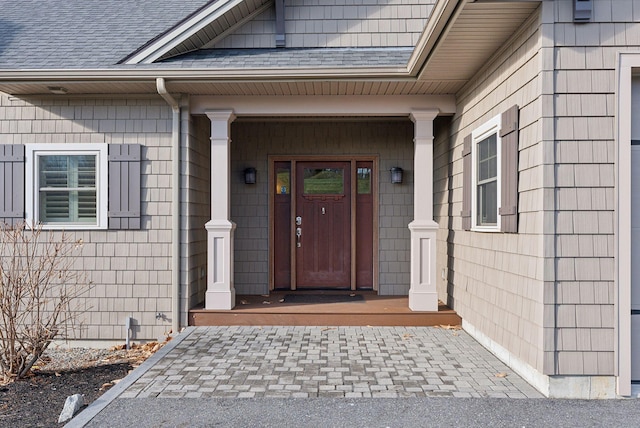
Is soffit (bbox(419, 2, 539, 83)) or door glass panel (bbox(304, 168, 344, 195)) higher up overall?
soffit (bbox(419, 2, 539, 83))

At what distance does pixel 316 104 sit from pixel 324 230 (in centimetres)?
210

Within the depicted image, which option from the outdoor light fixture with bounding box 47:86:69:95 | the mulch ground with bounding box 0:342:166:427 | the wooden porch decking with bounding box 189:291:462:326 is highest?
the outdoor light fixture with bounding box 47:86:69:95

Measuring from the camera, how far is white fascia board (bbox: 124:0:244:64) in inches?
211

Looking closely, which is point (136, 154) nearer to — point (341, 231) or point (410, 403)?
point (341, 231)

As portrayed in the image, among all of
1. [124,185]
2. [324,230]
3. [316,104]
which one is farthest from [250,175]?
[124,185]

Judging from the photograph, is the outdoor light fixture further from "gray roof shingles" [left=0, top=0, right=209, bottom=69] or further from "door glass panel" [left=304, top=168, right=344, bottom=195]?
"door glass panel" [left=304, top=168, right=344, bottom=195]

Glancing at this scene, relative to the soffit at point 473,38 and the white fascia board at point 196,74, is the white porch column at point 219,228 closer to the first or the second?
the white fascia board at point 196,74

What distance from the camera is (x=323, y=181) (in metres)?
7.20

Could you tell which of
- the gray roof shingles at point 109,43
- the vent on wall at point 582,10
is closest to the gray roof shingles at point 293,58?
the gray roof shingles at point 109,43

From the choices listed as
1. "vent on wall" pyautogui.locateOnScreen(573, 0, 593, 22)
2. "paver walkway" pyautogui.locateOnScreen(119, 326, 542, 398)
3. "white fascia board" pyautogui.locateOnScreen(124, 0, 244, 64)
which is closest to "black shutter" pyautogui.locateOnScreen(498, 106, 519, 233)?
Result: "vent on wall" pyautogui.locateOnScreen(573, 0, 593, 22)

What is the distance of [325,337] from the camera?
5129 mm

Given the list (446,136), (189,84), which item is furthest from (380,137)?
(189,84)

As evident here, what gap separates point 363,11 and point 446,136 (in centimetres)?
186

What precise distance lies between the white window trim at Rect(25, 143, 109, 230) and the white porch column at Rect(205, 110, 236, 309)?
1.19 m
